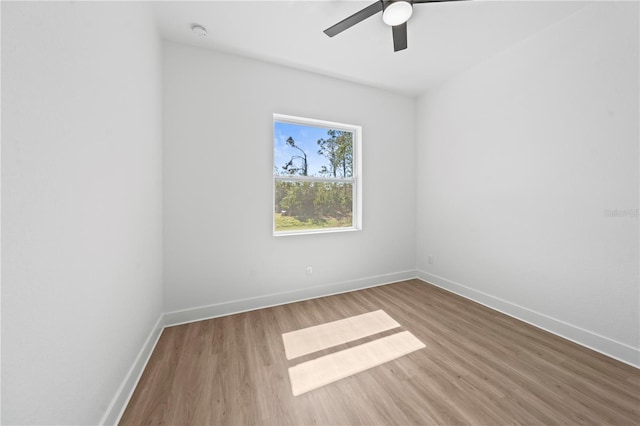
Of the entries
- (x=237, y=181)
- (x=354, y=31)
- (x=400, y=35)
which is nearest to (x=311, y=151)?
(x=237, y=181)

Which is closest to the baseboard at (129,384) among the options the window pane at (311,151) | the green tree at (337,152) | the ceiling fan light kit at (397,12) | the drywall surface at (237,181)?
the drywall surface at (237,181)

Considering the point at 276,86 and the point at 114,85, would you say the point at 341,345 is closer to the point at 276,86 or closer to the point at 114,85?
the point at 114,85

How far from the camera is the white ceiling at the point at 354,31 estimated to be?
198 cm

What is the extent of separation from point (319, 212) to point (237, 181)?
3.73ft

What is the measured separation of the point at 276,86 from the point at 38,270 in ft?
8.66

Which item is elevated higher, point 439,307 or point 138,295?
point 138,295

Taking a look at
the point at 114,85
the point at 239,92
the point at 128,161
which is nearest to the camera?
the point at 114,85

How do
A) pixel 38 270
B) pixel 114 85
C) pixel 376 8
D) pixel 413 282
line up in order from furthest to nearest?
pixel 413 282 < pixel 376 8 < pixel 114 85 < pixel 38 270

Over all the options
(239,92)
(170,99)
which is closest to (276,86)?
(239,92)

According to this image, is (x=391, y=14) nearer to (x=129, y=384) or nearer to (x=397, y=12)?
(x=397, y=12)

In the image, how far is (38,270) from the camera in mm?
787

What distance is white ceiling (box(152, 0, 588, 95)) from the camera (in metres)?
1.98

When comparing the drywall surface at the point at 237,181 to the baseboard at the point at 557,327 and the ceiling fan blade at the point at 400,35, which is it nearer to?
the ceiling fan blade at the point at 400,35

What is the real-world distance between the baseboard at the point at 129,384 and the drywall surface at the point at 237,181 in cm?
49
